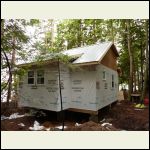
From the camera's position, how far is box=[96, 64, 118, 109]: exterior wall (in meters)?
8.30

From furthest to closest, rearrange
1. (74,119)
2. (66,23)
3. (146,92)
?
→ (66,23) → (74,119) → (146,92)

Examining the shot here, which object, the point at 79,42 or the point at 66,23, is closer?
the point at 66,23

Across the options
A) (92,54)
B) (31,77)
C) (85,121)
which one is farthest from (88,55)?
Result: (85,121)

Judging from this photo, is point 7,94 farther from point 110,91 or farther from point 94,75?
point 110,91

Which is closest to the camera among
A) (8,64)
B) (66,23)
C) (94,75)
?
(8,64)

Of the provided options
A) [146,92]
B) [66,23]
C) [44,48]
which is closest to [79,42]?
[66,23]

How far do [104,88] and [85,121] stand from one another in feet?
5.89

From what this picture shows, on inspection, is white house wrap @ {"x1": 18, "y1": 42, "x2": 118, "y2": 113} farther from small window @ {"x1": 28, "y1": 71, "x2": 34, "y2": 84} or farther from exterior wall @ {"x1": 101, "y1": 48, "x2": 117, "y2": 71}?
exterior wall @ {"x1": 101, "y1": 48, "x2": 117, "y2": 71}

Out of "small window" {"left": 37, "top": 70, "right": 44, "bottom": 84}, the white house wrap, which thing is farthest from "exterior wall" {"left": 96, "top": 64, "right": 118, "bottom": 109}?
"small window" {"left": 37, "top": 70, "right": 44, "bottom": 84}

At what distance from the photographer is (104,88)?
923cm

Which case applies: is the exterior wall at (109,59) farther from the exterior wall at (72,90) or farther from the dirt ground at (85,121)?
the dirt ground at (85,121)

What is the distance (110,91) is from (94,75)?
2835mm

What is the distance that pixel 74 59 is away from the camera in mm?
8281

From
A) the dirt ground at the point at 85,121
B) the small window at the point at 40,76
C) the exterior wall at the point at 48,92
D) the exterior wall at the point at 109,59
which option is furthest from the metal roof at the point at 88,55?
the dirt ground at the point at 85,121
